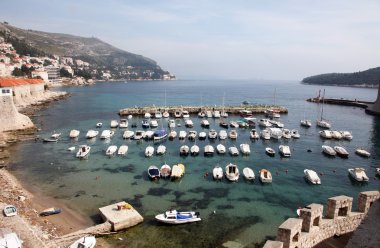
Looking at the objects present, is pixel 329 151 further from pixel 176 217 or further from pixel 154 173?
pixel 176 217

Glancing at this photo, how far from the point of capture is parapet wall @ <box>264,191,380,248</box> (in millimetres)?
15995

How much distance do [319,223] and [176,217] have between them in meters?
11.6

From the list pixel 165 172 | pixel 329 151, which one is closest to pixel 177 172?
pixel 165 172

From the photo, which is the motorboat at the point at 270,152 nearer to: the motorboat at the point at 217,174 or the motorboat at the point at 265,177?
the motorboat at the point at 265,177

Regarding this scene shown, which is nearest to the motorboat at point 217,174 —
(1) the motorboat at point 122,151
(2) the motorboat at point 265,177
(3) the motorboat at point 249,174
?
(3) the motorboat at point 249,174

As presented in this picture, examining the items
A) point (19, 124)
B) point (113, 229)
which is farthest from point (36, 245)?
point (19, 124)

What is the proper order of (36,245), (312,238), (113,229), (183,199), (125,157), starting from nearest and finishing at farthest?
(312,238) → (36,245) → (113,229) → (183,199) → (125,157)

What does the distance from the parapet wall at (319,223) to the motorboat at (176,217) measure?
33.8ft

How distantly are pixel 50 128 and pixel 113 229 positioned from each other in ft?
153

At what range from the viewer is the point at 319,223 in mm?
18812

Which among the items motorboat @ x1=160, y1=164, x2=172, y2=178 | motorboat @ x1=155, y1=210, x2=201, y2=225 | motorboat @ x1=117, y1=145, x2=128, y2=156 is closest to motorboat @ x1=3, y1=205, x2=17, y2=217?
motorboat @ x1=155, y1=210, x2=201, y2=225

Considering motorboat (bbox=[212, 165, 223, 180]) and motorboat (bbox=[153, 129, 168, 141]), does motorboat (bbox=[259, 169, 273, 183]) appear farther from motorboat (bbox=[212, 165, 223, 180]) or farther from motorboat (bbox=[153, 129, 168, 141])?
motorboat (bbox=[153, 129, 168, 141])

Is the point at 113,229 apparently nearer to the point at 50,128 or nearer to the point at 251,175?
the point at 251,175

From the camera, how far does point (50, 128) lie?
2520 inches
